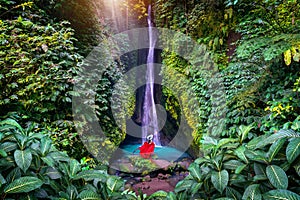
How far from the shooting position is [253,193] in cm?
102

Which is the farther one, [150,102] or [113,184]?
[150,102]

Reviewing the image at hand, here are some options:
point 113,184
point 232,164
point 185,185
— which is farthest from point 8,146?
point 232,164

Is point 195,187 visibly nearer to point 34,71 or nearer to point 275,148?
point 275,148

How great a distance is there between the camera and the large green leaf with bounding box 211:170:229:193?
1128mm

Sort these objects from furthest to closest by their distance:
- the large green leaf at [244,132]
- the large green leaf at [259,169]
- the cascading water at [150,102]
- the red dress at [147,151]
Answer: the cascading water at [150,102] → the red dress at [147,151] → the large green leaf at [244,132] → the large green leaf at [259,169]

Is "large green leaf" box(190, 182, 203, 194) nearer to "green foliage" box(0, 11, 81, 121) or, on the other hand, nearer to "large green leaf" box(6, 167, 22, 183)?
"large green leaf" box(6, 167, 22, 183)

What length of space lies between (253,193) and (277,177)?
0.15 meters

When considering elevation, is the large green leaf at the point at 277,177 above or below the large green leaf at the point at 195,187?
above

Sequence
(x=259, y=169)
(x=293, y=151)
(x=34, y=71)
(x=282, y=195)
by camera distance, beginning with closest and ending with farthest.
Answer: (x=282, y=195) → (x=293, y=151) → (x=259, y=169) → (x=34, y=71)

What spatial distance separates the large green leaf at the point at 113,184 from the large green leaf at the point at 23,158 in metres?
0.51

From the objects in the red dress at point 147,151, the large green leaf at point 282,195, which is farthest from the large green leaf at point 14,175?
the red dress at point 147,151

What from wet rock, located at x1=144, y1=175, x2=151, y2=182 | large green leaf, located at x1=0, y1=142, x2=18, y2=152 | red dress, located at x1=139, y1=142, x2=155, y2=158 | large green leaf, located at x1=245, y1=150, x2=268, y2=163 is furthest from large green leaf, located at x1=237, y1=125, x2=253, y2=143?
red dress, located at x1=139, y1=142, x2=155, y2=158

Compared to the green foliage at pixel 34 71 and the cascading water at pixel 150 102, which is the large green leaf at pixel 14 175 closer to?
the green foliage at pixel 34 71

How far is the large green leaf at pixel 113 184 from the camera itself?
4.23 feet
